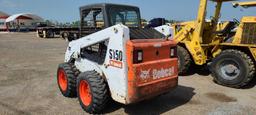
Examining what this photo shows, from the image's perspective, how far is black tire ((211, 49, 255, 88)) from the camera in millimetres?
6500

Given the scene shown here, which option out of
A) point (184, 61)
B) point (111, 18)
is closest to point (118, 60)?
point (111, 18)

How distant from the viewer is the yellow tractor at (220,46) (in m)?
6.64

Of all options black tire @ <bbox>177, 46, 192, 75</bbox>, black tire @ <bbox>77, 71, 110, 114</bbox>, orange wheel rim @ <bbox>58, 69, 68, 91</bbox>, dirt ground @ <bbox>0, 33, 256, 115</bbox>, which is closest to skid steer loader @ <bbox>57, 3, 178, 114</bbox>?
black tire @ <bbox>77, 71, 110, 114</bbox>

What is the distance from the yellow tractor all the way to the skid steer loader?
2.56 meters

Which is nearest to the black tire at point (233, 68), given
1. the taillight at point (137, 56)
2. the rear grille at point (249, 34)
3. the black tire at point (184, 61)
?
the rear grille at point (249, 34)

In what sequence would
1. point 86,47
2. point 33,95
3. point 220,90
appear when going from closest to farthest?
1. point 86,47
2. point 33,95
3. point 220,90

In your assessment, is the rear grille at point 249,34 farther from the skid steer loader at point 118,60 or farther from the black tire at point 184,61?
the skid steer loader at point 118,60

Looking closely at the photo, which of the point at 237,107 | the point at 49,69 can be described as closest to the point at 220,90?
the point at 237,107

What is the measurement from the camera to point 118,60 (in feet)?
14.0

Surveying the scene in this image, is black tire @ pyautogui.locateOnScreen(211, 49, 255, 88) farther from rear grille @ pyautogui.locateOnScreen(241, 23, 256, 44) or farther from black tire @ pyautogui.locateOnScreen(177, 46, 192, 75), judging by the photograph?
black tire @ pyautogui.locateOnScreen(177, 46, 192, 75)

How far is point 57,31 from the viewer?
1176 inches

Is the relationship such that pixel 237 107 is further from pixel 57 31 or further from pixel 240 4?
A: pixel 57 31

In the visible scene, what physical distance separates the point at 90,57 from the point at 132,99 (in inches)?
57.5

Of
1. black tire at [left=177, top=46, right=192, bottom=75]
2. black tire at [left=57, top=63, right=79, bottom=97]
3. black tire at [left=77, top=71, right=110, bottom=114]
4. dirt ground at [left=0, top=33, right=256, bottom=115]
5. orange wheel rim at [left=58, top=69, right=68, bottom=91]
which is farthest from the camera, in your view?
black tire at [left=177, top=46, right=192, bottom=75]
